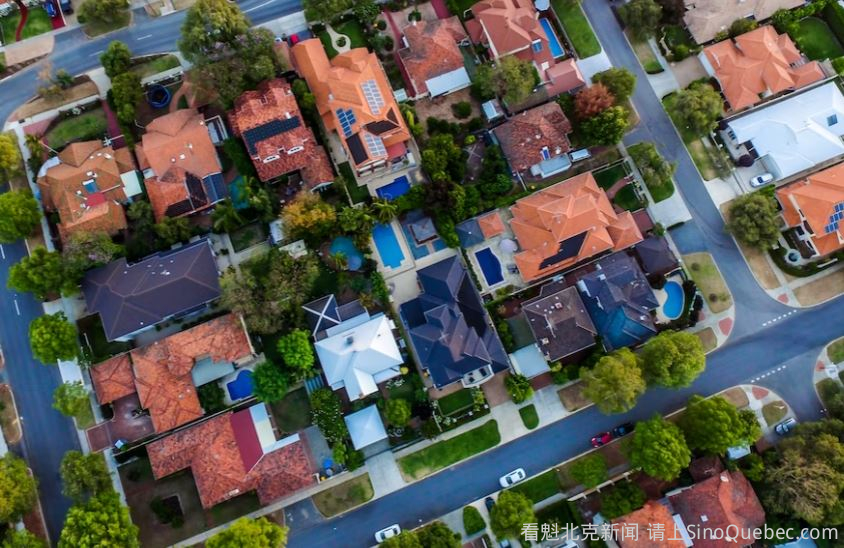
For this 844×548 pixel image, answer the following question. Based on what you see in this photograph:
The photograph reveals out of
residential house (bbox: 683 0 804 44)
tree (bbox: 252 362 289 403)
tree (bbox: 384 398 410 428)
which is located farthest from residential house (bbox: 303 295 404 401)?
residential house (bbox: 683 0 804 44)

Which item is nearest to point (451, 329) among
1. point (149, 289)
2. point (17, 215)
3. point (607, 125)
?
point (607, 125)

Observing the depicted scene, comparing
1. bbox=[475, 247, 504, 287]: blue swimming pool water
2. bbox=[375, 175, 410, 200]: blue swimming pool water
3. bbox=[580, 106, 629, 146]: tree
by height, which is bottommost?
bbox=[475, 247, 504, 287]: blue swimming pool water

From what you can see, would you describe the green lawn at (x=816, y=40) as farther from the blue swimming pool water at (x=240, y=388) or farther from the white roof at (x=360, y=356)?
the blue swimming pool water at (x=240, y=388)

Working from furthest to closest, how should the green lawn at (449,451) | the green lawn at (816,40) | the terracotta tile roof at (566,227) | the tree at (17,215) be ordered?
the green lawn at (816,40)
the terracotta tile roof at (566,227)
the green lawn at (449,451)
the tree at (17,215)

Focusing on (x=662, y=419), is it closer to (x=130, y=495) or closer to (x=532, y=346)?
(x=532, y=346)

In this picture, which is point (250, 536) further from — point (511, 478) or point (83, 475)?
point (511, 478)

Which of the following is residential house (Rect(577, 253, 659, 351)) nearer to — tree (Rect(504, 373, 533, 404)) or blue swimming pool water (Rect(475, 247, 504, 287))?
blue swimming pool water (Rect(475, 247, 504, 287))

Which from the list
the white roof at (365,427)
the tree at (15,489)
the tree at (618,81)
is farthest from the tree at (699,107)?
the tree at (15,489)
